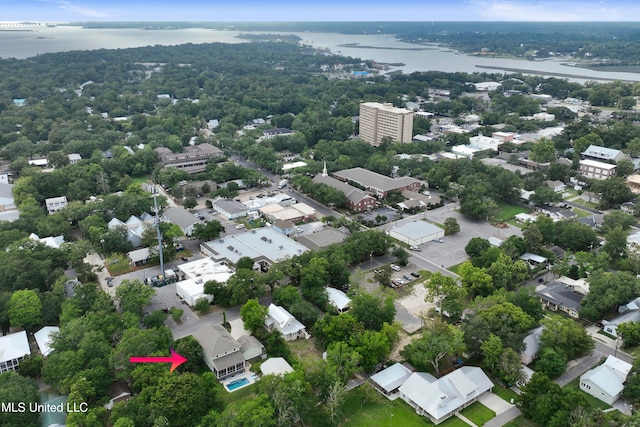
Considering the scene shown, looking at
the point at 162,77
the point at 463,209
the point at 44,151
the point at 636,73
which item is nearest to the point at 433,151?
the point at 463,209

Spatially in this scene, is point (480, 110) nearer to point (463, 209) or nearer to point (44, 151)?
point (463, 209)

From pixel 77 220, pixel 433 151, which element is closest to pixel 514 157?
pixel 433 151

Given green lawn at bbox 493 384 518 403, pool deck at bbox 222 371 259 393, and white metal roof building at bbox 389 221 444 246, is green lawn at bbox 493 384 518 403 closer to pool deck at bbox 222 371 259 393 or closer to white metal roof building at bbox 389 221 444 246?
pool deck at bbox 222 371 259 393

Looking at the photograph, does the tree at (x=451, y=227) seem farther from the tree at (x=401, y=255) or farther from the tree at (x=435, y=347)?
the tree at (x=435, y=347)

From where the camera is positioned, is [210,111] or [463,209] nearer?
[463,209]

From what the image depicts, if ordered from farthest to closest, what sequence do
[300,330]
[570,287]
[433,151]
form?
[433,151] → [570,287] → [300,330]

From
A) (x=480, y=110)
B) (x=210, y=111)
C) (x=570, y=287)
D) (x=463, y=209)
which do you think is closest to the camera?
(x=570, y=287)

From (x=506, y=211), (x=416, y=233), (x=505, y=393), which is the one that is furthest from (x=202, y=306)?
(x=506, y=211)
